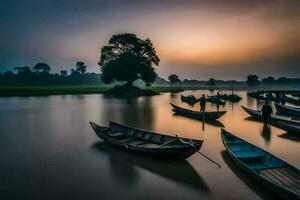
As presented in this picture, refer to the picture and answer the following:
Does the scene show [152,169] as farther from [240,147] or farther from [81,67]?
[81,67]

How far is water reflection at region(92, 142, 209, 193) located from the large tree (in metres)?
60.1

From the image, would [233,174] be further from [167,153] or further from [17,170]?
[17,170]

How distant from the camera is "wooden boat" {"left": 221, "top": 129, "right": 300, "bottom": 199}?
8484 millimetres

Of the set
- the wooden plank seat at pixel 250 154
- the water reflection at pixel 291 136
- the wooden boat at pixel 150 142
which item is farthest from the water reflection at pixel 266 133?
the wooden boat at pixel 150 142

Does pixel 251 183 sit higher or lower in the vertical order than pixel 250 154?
lower

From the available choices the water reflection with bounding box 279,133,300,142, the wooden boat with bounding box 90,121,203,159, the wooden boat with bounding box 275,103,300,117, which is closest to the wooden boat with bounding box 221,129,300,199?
the wooden boat with bounding box 90,121,203,159

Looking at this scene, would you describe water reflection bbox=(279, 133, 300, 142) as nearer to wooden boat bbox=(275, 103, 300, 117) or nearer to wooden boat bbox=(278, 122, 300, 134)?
wooden boat bbox=(278, 122, 300, 134)

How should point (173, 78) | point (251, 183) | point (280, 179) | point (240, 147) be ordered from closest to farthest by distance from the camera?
point (280, 179) < point (251, 183) < point (240, 147) < point (173, 78)

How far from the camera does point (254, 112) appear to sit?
29.3 meters

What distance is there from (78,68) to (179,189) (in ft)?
555

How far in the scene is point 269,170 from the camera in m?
10.3

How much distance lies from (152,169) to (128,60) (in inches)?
2509

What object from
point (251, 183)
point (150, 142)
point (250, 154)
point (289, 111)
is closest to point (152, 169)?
point (150, 142)

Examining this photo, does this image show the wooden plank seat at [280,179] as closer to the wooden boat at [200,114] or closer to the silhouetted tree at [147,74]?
the wooden boat at [200,114]
